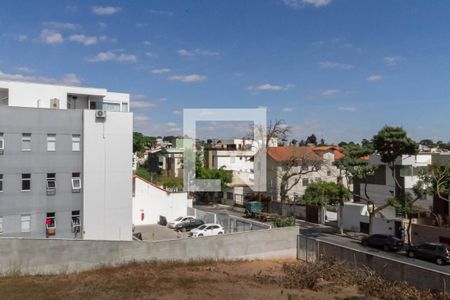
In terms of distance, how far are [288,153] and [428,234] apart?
20309mm

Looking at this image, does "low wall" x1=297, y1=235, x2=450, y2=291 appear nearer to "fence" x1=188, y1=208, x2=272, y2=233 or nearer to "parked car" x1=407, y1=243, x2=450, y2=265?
"fence" x1=188, y1=208, x2=272, y2=233

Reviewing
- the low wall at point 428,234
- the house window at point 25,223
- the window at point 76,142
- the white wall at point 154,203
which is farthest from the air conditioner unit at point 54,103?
the low wall at point 428,234

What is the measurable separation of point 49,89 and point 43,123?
2.71m

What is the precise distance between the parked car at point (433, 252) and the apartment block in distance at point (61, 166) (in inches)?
687

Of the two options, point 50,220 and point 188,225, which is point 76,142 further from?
point 188,225

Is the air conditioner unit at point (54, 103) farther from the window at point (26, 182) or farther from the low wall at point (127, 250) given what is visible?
the low wall at point (127, 250)

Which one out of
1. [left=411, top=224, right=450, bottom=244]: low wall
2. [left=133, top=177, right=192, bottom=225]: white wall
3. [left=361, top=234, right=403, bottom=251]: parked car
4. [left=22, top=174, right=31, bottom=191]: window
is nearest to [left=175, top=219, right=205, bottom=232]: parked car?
[left=133, top=177, right=192, bottom=225]: white wall

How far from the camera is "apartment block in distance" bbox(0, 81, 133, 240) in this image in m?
22.3

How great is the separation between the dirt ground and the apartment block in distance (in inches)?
204

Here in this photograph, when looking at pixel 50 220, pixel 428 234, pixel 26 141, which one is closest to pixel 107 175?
pixel 50 220

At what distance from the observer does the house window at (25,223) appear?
22.6 m

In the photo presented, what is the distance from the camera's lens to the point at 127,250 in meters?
20.4

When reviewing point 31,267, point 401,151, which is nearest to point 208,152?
point 401,151

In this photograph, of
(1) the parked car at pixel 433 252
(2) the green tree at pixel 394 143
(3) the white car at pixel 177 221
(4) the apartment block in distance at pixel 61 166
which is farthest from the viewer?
(3) the white car at pixel 177 221
